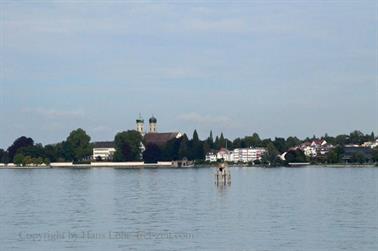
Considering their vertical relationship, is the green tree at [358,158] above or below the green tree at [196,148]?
below

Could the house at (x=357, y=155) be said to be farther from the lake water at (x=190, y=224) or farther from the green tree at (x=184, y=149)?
the lake water at (x=190, y=224)

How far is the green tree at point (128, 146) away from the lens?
187 meters

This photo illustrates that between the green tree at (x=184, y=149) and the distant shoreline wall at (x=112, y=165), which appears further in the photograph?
the green tree at (x=184, y=149)

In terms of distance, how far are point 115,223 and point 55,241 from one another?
6.36m

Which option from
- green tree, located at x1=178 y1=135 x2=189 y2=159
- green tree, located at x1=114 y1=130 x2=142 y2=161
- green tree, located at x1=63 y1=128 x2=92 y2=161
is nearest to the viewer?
green tree, located at x1=114 y1=130 x2=142 y2=161

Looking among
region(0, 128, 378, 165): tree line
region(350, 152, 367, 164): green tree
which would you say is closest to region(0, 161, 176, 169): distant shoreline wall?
region(0, 128, 378, 165): tree line

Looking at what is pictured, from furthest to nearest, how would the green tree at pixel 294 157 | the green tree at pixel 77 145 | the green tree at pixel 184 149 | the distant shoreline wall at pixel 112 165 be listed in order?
the green tree at pixel 294 157, the green tree at pixel 77 145, the green tree at pixel 184 149, the distant shoreline wall at pixel 112 165

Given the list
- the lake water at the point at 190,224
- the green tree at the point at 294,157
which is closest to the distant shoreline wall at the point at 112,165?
the green tree at the point at 294,157

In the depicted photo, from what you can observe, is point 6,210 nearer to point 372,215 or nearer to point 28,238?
point 28,238

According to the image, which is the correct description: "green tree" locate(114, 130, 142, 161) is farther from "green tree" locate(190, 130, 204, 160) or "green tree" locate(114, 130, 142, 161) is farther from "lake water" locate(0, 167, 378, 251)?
"lake water" locate(0, 167, 378, 251)

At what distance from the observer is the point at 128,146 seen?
188 metres

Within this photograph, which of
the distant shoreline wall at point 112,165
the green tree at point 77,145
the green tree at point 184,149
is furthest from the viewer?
the green tree at point 77,145

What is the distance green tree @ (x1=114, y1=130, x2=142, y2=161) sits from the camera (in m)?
187

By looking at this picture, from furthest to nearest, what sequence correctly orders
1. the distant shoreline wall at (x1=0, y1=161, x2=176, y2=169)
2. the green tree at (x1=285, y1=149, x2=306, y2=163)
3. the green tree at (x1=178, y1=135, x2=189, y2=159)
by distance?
the green tree at (x1=285, y1=149, x2=306, y2=163) < the green tree at (x1=178, y1=135, x2=189, y2=159) < the distant shoreline wall at (x1=0, y1=161, x2=176, y2=169)
